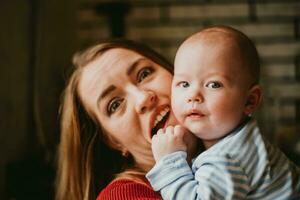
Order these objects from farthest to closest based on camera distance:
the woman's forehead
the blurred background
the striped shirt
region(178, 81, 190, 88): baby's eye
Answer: the blurred background < the woman's forehead < region(178, 81, 190, 88): baby's eye < the striped shirt

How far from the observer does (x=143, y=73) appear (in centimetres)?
117

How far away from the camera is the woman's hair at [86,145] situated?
125cm

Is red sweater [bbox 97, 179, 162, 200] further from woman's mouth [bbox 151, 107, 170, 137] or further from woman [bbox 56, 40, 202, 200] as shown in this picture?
woman's mouth [bbox 151, 107, 170, 137]

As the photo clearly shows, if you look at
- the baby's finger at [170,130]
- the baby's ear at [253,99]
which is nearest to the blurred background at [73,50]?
the baby's finger at [170,130]

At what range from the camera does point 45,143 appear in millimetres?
2070

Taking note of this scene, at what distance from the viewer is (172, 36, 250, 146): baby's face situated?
2.86 feet

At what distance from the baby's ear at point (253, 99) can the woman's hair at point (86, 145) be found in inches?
13.7

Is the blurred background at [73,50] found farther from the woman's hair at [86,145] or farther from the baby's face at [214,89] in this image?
the baby's face at [214,89]

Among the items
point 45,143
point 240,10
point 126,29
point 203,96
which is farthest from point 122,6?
point 203,96

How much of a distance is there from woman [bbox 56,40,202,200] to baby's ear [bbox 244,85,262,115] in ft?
0.62

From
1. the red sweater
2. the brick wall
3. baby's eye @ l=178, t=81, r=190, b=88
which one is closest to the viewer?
baby's eye @ l=178, t=81, r=190, b=88

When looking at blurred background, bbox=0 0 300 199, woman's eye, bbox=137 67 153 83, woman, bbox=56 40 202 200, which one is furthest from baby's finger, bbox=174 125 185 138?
blurred background, bbox=0 0 300 199

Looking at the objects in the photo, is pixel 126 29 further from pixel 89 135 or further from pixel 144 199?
pixel 144 199

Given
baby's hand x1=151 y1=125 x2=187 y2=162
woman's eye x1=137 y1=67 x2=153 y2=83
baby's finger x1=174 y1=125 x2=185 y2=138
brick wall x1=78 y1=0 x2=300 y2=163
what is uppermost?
woman's eye x1=137 y1=67 x2=153 y2=83
